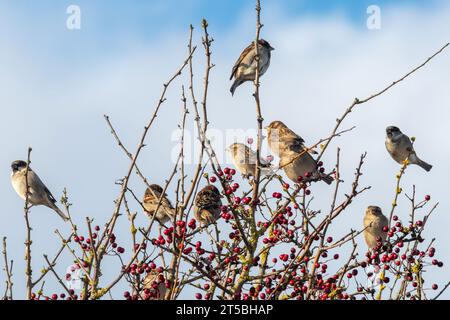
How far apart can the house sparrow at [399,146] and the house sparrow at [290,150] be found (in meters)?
2.39

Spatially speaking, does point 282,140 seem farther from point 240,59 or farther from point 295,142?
point 240,59

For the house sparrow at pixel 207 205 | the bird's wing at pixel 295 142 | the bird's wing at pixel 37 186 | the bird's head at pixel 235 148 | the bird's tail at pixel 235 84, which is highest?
the bird's tail at pixel 235 84

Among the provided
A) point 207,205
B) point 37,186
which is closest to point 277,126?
point 207,205

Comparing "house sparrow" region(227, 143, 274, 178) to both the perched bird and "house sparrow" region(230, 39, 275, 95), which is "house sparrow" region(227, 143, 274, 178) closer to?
the perched bird

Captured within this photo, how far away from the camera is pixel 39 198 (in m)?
12.5

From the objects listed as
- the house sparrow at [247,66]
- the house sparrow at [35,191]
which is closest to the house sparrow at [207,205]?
the house sparrow at [247,66]

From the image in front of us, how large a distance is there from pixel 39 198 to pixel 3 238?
572 centimetres

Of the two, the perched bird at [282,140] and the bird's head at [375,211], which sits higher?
the perched bird at [282,140]

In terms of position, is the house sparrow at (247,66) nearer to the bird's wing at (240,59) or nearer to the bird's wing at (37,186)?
the bird's wing at (240,59)

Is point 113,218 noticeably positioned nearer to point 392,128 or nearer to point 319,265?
point 319,265

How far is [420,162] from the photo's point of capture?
Result: 544 inches

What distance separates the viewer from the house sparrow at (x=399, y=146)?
43.7 feet
